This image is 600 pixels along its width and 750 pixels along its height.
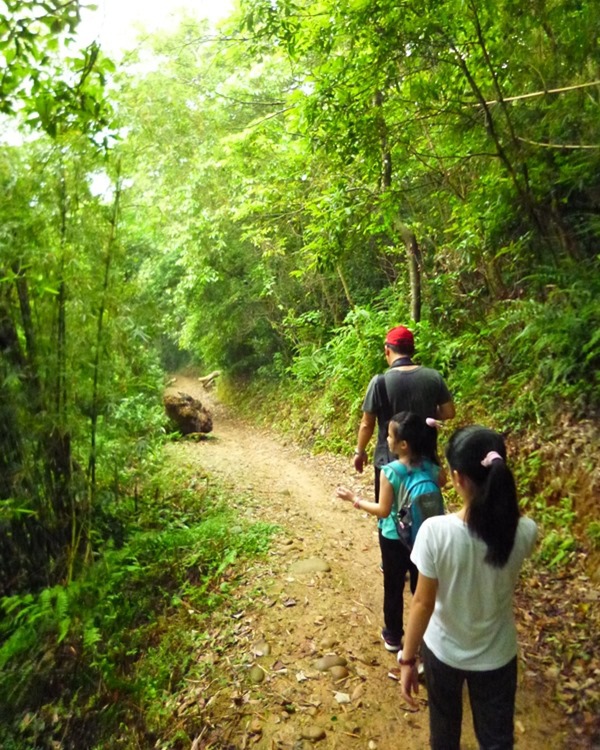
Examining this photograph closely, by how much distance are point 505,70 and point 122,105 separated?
4.29 meters

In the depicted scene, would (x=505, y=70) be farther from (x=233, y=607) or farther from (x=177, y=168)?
(x=177, y=168)

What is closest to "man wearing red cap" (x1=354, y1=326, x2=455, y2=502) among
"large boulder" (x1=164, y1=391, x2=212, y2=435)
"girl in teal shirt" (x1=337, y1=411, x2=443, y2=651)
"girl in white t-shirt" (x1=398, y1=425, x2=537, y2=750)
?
"girl in teal shirt" (x1=337, y1=411, x2=443, y2=651)

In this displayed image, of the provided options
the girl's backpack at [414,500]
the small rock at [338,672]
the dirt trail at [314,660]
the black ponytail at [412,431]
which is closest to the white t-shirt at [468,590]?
the girl's backpack at [414,500]

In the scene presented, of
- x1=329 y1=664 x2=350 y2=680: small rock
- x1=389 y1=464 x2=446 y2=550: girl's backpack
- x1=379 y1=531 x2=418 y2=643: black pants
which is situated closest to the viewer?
x1=389 y1=464 x2=446 y2=550: girl's backpack

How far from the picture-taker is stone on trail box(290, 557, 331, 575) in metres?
4.63

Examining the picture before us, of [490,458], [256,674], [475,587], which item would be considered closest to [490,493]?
[490,458]

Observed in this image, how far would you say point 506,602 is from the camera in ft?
6.53

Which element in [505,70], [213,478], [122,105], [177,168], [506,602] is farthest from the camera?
[177,168]

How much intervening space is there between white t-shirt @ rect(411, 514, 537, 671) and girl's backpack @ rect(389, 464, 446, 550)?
2.43 feet

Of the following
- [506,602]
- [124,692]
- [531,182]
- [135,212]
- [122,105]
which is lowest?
[124,692]

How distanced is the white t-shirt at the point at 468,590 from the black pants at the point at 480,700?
52 mm

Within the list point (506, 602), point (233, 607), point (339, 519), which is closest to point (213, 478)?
point (339, 519)

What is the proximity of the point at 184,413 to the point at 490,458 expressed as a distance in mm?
10648

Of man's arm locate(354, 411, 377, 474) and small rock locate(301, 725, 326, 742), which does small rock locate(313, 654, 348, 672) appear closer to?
small rock locate(301, 725, 326, 742)
